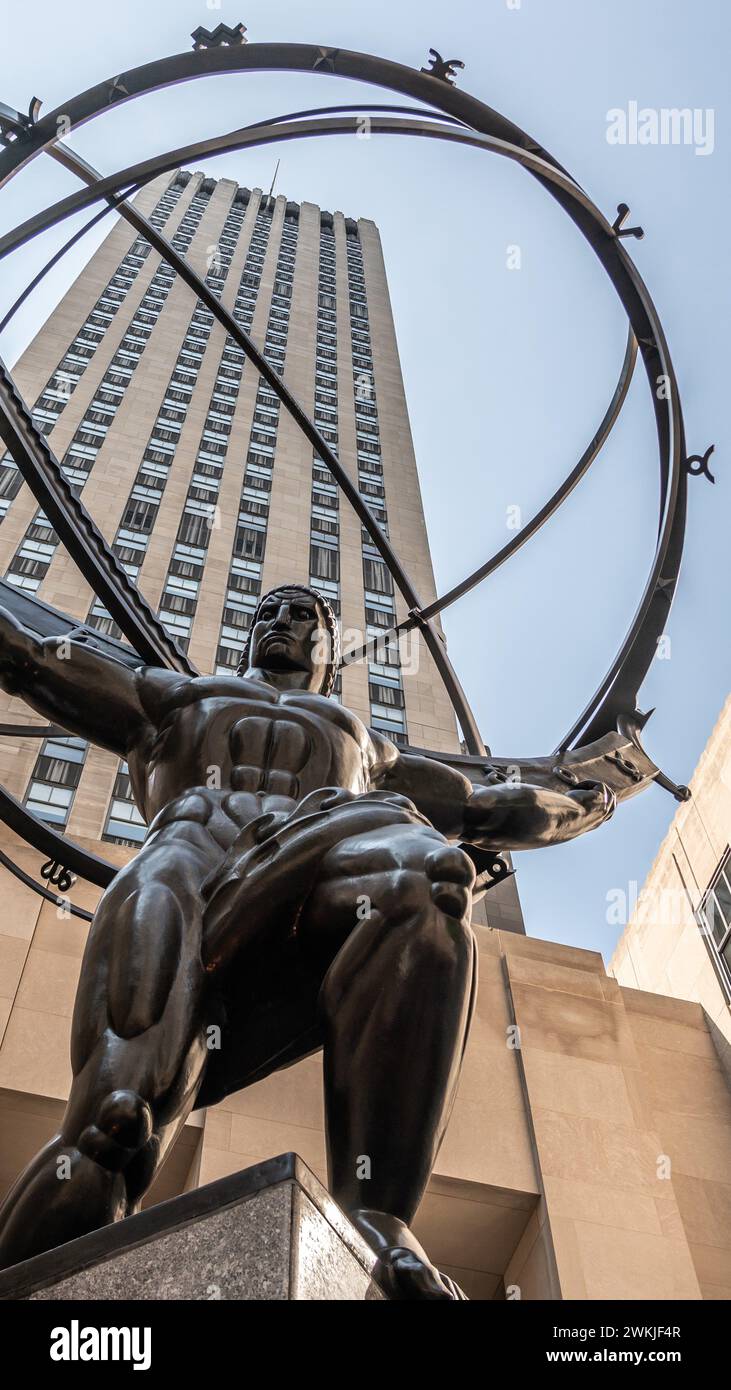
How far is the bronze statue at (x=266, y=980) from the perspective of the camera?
3.07 metres

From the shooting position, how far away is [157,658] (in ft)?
18.5

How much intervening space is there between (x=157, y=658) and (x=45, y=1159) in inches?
112

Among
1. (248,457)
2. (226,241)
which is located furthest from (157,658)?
(226,241)

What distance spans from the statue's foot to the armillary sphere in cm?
283

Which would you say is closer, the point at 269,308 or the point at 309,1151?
the point at 309,1151

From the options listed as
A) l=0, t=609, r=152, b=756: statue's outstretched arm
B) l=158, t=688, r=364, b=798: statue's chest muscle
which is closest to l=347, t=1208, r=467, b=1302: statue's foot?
l=158, t=688, r=364, b=798: statue's chest muscle

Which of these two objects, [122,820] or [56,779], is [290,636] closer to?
[122,820]

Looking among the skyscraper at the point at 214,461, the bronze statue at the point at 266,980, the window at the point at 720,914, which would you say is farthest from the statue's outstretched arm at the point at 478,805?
the skyscraper at the point at 214,461

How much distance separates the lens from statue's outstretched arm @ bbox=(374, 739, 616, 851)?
5.16 m

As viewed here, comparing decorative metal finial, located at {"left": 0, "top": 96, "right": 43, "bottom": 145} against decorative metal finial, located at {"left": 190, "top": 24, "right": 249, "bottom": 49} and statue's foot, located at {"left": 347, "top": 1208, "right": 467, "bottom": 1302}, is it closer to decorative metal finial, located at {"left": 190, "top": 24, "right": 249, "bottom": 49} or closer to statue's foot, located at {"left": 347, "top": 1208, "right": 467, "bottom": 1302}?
decorative metal finial, located at {"left": 190, "top": 24, "right": 249, "bottom": 49}

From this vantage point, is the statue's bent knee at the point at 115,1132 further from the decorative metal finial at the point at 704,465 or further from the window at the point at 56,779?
the window at the point at 56,779

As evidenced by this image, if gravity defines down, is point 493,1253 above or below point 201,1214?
above

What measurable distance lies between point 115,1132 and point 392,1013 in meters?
0.76
